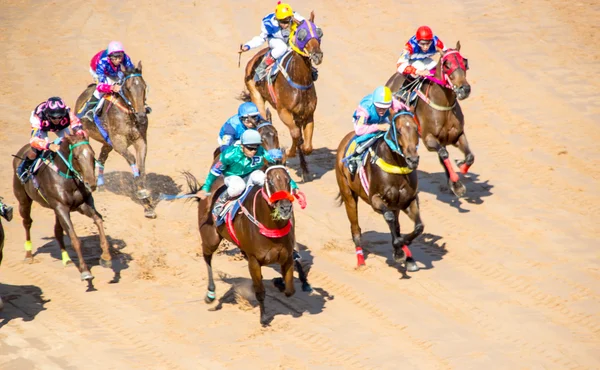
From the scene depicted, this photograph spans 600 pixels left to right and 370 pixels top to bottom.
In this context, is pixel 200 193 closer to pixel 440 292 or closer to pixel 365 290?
pixel 365 290

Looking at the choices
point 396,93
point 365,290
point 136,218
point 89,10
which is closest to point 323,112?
point 396,93

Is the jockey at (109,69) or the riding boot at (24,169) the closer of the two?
the riding boot at (24,169)

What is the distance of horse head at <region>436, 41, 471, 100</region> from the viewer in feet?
53.2

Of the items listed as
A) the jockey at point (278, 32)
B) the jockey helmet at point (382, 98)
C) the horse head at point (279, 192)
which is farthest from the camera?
the jockey at point (278, 32)

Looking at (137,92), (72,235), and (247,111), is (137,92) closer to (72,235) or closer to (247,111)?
(72,235)

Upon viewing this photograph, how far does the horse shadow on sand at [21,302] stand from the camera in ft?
43.1

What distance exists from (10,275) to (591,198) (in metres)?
10.1

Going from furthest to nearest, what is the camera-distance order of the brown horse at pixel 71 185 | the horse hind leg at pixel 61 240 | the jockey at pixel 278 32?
1. the jockey at pixel 278 32
2. the horse hind leg at pixel 61 240
3. the brown horse at pixel 71 185

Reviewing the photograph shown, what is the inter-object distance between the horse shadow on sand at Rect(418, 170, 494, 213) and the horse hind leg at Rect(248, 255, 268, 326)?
5.56 m

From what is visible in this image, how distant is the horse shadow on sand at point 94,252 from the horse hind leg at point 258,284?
9.71 feet

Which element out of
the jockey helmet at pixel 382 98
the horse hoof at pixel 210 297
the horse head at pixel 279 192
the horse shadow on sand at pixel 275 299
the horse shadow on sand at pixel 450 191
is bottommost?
the horse shadow on sand at pixel 450 191

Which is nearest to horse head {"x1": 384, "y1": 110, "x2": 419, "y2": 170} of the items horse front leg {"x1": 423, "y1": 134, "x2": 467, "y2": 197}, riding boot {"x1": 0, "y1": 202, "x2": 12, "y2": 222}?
horse front leg {"x1": 423, "y1": 134, "x2": 467, "y2": 197}

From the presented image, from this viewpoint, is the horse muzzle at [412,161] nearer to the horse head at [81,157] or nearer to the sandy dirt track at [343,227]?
the sandy dirt track at [343,227]

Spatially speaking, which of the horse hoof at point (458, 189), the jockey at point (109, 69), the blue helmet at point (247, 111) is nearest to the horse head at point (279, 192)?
the blue helmet at point (247, 111)
